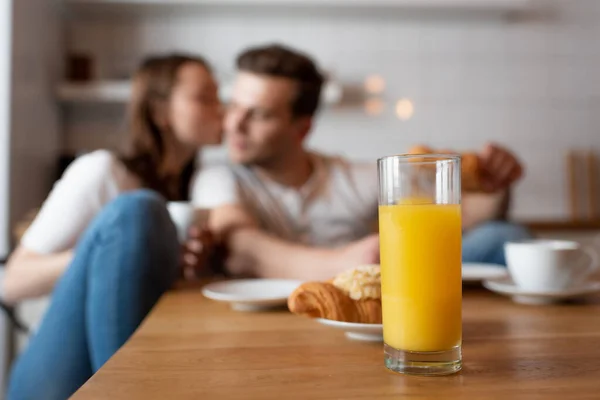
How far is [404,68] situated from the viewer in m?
3.09

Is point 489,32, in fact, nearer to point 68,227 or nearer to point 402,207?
point 68,227

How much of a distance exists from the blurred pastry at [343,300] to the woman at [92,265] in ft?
1.09

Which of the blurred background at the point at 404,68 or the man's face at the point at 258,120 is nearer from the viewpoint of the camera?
the man's face at the point at 258,120

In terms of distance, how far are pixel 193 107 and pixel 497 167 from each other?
0.90 metres

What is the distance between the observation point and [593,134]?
3133 mm

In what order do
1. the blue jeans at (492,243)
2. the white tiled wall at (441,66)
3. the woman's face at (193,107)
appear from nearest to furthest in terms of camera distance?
the blue jeans at (492,243) < the woman's face at (193,107) < the white tiled wall at (441,66)

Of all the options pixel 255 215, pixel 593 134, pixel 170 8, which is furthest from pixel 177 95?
pixel 593 134

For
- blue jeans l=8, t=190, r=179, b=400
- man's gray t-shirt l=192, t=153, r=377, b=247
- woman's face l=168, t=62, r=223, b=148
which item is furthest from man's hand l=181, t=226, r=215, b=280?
woman's face l=168, t=62, r=223, b=148

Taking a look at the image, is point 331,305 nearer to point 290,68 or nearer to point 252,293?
point 252,293

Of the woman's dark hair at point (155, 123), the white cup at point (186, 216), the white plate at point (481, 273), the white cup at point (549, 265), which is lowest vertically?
the white plate at point (481, 273)

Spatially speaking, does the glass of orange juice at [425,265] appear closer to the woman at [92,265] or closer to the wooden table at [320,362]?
the wooden table at [320,362]

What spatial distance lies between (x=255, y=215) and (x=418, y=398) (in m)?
1.27

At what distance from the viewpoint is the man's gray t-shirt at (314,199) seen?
1694 mm

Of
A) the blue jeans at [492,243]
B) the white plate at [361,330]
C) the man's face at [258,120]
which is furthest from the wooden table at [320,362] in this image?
the man's face at [258,120]
